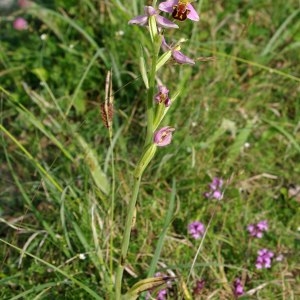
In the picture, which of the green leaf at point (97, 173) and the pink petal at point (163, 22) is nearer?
the pink petal at point (163, 22)

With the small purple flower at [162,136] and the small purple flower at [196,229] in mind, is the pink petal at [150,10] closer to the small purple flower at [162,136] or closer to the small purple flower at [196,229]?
the small purple flower at [162,136]

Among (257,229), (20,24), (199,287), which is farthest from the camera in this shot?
(20,24)

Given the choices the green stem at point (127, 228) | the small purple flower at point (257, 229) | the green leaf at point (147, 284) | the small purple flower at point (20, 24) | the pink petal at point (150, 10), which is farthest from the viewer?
the small purple flower at point (20, 24)

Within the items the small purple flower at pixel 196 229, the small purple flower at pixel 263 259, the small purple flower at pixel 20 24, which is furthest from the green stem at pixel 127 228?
the small purple flower at pixel 20 24

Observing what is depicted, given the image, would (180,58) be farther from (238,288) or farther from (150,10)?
(238,288)

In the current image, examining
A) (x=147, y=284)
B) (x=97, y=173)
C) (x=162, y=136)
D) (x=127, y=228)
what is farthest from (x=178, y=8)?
(x=97, y=173)

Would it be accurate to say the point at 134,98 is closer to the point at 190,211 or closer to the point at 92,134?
the point at 92,134
